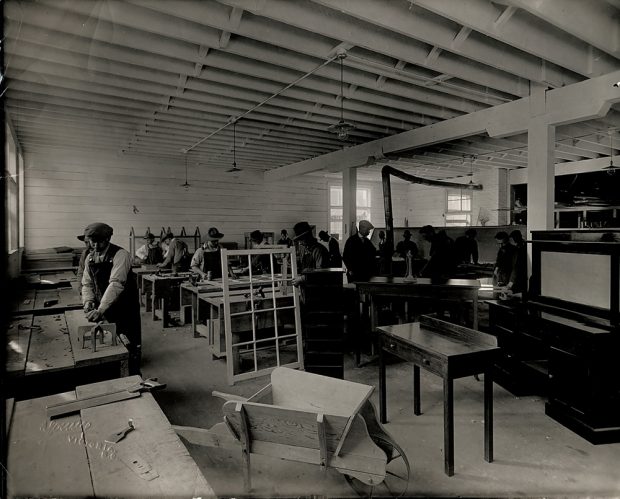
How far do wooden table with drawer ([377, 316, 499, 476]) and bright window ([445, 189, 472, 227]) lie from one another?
1218cm

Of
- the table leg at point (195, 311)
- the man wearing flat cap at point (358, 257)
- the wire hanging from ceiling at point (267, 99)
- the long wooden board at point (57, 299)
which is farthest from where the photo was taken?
the man wearing flat cap at point (358, 257)

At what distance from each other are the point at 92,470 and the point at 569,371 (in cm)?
339

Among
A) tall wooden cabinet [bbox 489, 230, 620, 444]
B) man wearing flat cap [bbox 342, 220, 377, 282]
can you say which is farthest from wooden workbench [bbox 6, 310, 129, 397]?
man wearing flat cap [bbox 342, 220, 377, 282]

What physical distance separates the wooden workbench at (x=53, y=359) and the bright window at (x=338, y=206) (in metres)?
11.0

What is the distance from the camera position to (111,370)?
3143 mm

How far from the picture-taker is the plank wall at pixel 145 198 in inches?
365

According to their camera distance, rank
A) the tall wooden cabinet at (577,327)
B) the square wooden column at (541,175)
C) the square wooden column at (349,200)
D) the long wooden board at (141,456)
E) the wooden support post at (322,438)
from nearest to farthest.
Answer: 1. the long wooden board at (141,456)
2. the wooden support post at (322,438)
3. the tall wooden cabinet at (577,327)
4. the square wooden column at (541,175)
5. the square wooden column at (349,200)

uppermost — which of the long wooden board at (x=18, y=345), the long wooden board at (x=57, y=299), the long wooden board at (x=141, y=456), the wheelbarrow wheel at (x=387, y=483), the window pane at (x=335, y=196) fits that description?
the window pane at (x=335, y=196)

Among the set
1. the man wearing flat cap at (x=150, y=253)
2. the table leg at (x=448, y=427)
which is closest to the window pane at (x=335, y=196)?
the man wearing flat cap at (x=150, y=253)

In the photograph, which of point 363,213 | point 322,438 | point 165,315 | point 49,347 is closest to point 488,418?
point 322,438

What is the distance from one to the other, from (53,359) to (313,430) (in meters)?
1.88

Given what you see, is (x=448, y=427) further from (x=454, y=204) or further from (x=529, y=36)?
(x=454, y=204)

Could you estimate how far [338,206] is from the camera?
14.1 m

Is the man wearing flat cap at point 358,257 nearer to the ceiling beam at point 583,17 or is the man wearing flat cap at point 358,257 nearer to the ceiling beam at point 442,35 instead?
the ceiling beam at point 442,35
